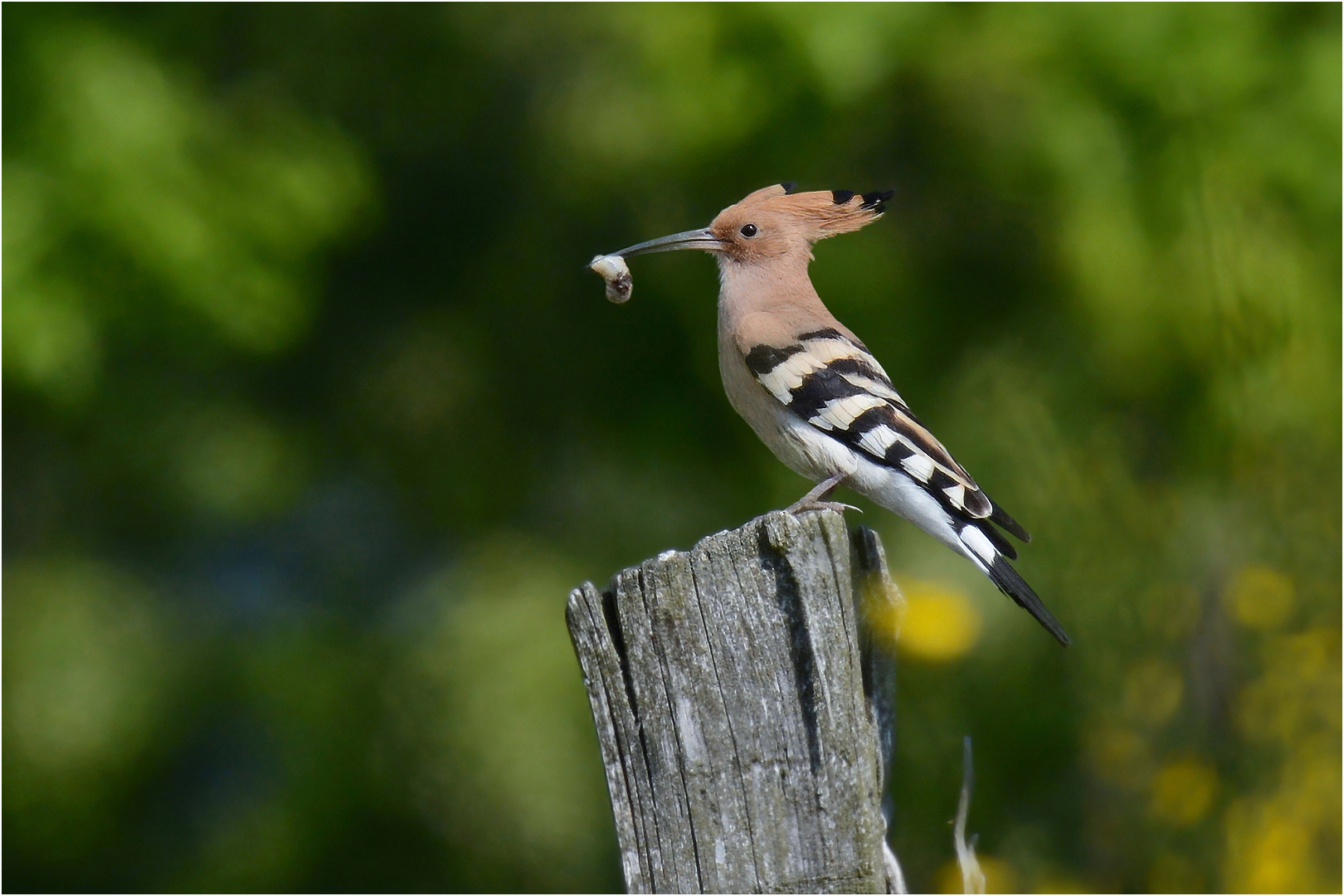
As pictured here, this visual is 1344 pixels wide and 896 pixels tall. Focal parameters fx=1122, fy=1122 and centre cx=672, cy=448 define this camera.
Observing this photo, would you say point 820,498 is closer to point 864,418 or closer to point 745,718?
point 864,418

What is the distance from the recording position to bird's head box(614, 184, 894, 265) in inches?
123

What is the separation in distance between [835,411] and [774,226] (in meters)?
0.72

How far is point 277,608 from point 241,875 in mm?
1232

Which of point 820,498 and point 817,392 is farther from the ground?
point 817,392

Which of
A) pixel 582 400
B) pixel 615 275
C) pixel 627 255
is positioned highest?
pixel 582 400

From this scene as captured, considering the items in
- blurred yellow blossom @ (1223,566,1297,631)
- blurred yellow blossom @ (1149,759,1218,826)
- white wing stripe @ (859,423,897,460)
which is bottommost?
blurred yellow blossom @ (1149,759,1218,826)

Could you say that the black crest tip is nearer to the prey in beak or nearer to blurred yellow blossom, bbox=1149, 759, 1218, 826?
the prey in beak

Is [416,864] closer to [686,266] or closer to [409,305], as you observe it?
[409,305]

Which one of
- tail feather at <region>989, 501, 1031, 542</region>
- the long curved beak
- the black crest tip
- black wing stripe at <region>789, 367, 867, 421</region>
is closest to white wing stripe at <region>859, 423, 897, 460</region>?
black wing stripe at <region>789, 367, 867, 421</region>

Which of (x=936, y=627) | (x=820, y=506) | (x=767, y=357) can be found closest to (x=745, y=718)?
(x=820, y=506)

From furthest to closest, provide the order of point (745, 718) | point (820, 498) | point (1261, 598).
A: point (1261, 598), point (820, 498), point (745, 718)

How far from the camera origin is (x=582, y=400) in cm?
514

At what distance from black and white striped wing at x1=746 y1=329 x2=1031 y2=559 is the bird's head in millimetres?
469

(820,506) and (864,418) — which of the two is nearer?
(820,506)
